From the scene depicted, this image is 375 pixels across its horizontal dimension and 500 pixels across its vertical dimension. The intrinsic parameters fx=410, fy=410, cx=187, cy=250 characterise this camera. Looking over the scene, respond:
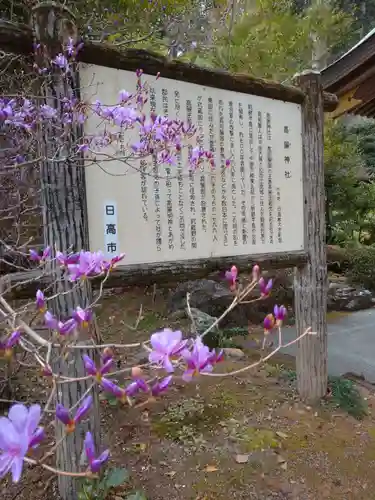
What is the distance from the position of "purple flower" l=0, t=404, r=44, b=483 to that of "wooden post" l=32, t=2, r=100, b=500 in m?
1.35

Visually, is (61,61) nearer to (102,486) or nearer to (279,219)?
(279,219)

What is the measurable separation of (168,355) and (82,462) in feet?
4.96

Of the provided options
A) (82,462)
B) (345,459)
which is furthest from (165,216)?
(345,459)

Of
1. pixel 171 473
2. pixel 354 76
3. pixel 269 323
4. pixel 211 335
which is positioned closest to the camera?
pixel 269 323

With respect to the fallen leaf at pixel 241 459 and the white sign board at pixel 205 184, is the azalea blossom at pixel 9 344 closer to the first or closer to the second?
the white sign board at pixel 205 184

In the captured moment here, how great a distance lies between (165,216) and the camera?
2.44 meters

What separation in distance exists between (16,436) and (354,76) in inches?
149

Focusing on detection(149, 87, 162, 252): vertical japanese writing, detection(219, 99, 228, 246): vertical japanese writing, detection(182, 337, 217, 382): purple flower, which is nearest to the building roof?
detection(219, 99, 228, 246): vertical japanese writing

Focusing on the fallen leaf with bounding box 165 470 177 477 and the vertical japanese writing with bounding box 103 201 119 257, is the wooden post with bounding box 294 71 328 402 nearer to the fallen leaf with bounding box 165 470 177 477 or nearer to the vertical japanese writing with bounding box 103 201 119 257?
the fallen leaf with bounding box 165 470 177 477

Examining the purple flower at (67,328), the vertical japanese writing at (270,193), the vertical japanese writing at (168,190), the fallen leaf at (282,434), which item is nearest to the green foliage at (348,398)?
the fallen leaf at (282,434)

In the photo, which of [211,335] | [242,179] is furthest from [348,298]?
[242,179]

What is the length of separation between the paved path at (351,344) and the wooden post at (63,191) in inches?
106

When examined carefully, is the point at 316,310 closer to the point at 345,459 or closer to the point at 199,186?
the point at 345,459

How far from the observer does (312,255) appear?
123 inches
